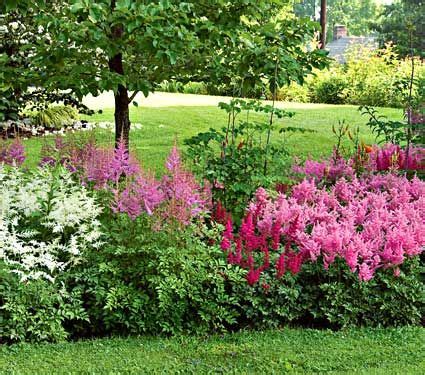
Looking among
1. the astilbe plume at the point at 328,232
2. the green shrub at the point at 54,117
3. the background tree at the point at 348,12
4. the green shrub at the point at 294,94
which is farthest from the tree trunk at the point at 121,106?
the background tree at the point at 348,12

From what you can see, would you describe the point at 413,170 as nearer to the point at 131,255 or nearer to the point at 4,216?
the point at 131,255

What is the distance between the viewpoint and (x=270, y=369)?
3.68 meters

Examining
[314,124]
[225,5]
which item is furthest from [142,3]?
[314,124]

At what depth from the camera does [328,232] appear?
15.4 ft

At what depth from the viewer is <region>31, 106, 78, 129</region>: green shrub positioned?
11.2 m

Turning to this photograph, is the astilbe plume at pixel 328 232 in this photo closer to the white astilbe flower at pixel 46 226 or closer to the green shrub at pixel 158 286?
the green shrub at pixel 158 286

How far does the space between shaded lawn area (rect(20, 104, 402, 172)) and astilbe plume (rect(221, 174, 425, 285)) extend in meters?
3.13

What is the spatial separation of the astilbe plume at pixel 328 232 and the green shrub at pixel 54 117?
6663 millimetres

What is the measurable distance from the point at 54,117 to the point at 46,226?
729 cm

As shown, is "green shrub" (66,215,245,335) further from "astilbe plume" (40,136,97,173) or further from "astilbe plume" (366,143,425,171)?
"astilbe plume" (366,143,425,171)

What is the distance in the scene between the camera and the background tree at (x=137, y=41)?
464 centimetres

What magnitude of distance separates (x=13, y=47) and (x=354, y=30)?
195 feet

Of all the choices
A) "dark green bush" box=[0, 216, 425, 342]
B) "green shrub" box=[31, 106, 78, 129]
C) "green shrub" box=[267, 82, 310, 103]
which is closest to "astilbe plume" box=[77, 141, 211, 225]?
"dark green bush" box=[0, 216, 425, 342]

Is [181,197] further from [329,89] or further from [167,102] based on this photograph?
[329,89]
